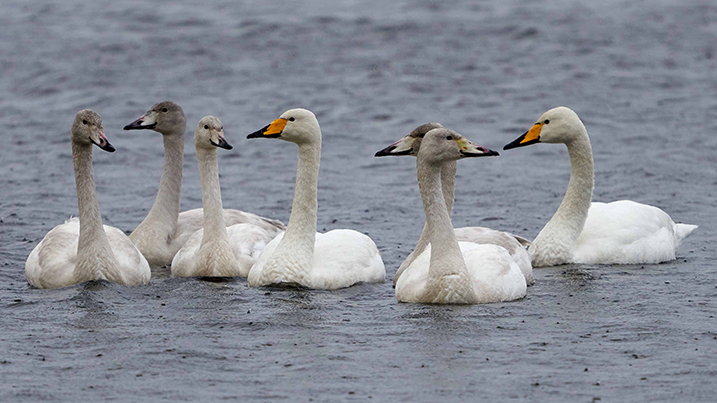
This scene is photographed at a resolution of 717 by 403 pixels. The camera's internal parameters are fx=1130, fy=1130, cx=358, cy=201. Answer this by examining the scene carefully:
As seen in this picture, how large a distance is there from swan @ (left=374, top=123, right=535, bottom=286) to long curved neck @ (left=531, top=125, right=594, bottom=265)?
646 millimetres

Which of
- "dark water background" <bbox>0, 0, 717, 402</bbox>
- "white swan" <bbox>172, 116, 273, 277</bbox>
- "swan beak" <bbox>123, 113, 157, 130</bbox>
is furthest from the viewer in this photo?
"swan beak" <bbox>123, 113, 157, 130</bbox>

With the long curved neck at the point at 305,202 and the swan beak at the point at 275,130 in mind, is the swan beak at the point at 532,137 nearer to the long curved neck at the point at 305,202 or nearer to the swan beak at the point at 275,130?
the long curved neck at the point at 305,202

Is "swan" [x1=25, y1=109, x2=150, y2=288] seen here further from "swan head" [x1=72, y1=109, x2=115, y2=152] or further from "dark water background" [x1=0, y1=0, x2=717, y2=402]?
"dark water background" [x1=0, y1=0, x2=717, y2=402]

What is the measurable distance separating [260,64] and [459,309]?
19.1 metres

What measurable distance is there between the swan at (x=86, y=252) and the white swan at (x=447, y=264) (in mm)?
2904

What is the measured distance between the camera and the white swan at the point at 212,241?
11969mm

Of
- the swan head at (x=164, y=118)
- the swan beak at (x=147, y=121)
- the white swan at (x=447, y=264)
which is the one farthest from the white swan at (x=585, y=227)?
the swan beak at (x=147, y=121)

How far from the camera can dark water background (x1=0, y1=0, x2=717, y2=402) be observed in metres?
8.39

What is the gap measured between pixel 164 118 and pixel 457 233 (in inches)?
158

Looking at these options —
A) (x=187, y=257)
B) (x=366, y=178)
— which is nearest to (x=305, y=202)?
(x=187, y=257)

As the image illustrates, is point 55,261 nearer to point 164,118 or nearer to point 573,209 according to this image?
point 164,118

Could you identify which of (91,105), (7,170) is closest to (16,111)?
(91,105)

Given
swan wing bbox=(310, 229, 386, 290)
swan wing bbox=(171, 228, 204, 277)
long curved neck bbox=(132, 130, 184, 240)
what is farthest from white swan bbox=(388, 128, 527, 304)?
long curved neck bbox=(132, 130, 184, 240)

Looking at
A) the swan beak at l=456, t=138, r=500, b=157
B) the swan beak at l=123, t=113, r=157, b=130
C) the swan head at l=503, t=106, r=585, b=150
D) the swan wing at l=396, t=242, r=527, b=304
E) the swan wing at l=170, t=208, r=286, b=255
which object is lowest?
the swan wing at l=396, t=242, r=527, b=304
